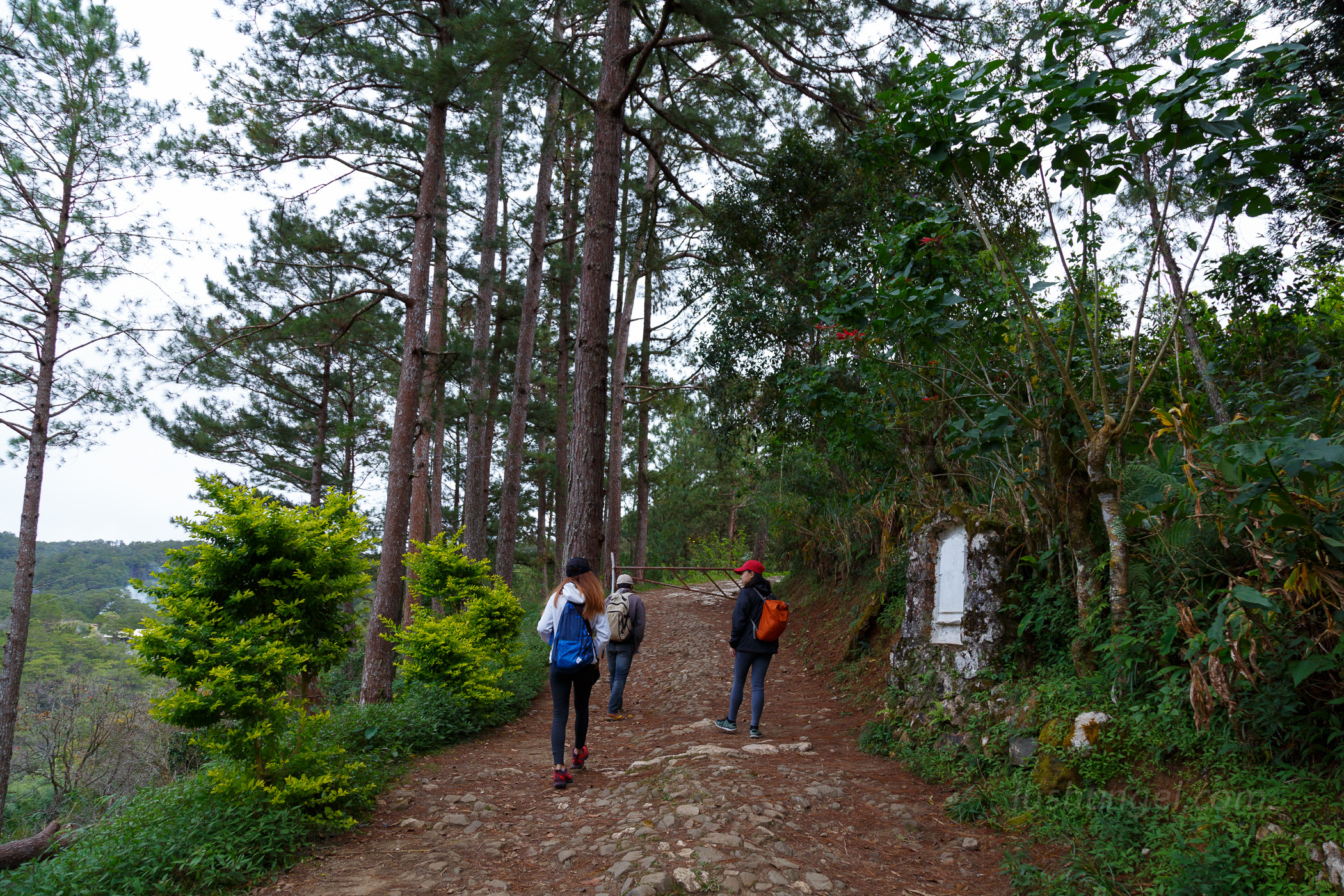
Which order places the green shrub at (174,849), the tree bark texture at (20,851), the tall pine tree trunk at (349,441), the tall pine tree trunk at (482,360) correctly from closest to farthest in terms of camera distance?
the green shrub at (174,849), the tree bark texture at (20,851), the tall pine tree trunk at (482,360), the tall pine tree trunk at (349,441)

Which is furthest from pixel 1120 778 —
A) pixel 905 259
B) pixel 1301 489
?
pixel 905 259

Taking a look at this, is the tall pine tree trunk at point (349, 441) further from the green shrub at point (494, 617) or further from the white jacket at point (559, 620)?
the white jacket at point (559, 620)

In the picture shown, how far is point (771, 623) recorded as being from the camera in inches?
247

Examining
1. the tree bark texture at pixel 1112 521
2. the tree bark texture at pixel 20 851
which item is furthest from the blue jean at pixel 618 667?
the tree bark texture at pixel 20 851

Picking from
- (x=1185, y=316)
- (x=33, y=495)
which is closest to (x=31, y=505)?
(x=33, y=495)

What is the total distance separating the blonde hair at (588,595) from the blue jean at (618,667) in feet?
8.35

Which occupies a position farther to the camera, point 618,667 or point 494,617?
point 494,617

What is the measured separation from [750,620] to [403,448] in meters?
5.97

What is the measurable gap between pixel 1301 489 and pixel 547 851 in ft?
14.0

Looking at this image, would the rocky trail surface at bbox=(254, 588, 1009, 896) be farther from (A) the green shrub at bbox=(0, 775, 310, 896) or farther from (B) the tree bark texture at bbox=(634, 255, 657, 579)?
(B) the tree bark texture at bbox=(634, 255, 657, 579)

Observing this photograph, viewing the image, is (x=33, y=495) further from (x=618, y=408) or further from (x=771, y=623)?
(x=771, y=623)

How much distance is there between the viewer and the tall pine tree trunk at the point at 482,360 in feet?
42.8

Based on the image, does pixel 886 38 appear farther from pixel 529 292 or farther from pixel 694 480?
pixel 694 480

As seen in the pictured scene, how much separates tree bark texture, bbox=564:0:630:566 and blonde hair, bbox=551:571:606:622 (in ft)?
7.24
